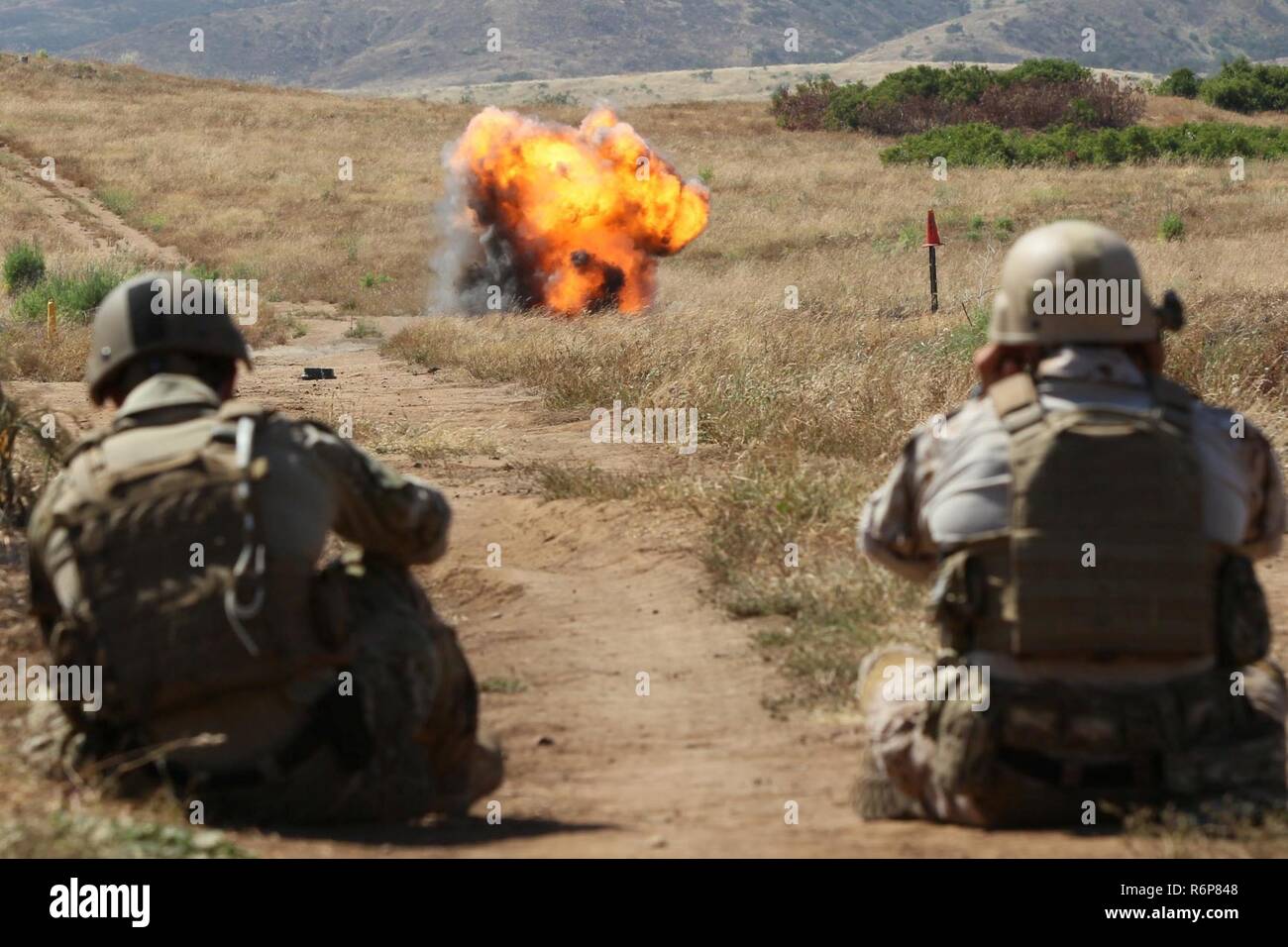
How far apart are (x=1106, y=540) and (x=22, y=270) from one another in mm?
25047

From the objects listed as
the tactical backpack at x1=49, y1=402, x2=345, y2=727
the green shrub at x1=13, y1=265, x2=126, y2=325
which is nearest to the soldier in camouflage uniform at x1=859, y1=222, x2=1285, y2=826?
the tactical backpack at x1=49, y1=402, x2=345, y2=727

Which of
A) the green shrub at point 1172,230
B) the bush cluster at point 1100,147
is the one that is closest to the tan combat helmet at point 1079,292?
the green shrub at point 1172,230

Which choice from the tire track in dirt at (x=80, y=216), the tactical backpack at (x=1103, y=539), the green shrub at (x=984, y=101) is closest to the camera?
the tactical backpack at (x=1103, y=539)

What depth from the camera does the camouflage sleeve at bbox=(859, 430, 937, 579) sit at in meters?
4.64

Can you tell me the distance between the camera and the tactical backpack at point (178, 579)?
441 cm

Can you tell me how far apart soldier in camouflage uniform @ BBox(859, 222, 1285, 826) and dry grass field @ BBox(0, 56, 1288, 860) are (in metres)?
2.21

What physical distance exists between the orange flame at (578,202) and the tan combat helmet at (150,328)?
18.3m

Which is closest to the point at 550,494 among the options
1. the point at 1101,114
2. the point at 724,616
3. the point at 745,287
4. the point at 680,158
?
the point at 724,616

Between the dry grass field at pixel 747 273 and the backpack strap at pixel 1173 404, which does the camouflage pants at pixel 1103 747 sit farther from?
the dry grass field at pixel 747 273

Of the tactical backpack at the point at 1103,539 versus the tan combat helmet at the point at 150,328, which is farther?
the tan combat helmet at the point at 150,328

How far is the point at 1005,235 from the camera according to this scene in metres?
29.6

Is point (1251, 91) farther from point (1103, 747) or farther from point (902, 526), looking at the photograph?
point (1103, 747)

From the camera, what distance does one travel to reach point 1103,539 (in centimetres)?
428

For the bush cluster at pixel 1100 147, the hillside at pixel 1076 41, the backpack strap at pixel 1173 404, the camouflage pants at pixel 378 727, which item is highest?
the hillside at pixel 1076 41
